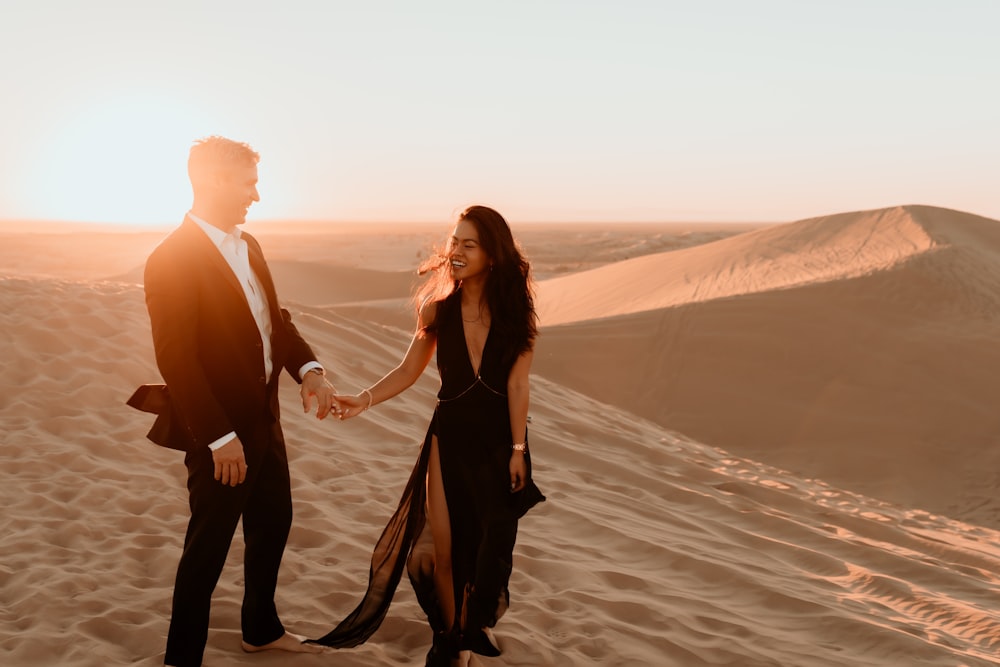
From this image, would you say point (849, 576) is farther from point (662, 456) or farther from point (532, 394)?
point (532, 394)

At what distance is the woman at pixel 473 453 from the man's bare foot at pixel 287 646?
107 mm

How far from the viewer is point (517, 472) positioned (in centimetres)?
351

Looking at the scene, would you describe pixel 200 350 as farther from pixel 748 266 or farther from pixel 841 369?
pixel 748 266

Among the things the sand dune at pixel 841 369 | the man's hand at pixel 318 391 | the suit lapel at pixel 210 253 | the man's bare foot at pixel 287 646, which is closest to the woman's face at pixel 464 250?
the man's hand at pixel 318 391

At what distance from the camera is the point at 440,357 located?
364cm

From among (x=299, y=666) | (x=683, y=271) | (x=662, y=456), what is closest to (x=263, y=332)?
(x=299, y=666)

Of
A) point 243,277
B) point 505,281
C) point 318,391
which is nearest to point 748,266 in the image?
point 505,281

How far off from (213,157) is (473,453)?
1.48 metres

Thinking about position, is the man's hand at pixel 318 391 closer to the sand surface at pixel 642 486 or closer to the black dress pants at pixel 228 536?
the black dress pants at pixel 228 536

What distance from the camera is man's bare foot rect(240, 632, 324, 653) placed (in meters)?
3.66

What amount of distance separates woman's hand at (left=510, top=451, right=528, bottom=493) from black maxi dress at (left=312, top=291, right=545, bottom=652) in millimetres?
23

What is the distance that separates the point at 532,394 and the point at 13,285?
566 cm

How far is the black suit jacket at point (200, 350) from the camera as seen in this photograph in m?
3.05

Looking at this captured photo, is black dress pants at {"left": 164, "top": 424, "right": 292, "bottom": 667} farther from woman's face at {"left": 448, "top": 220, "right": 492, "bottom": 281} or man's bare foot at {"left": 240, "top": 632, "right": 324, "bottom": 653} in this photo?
woman's face at {"left": 448, "top": 220, "right": 492, "bottom": 281}
